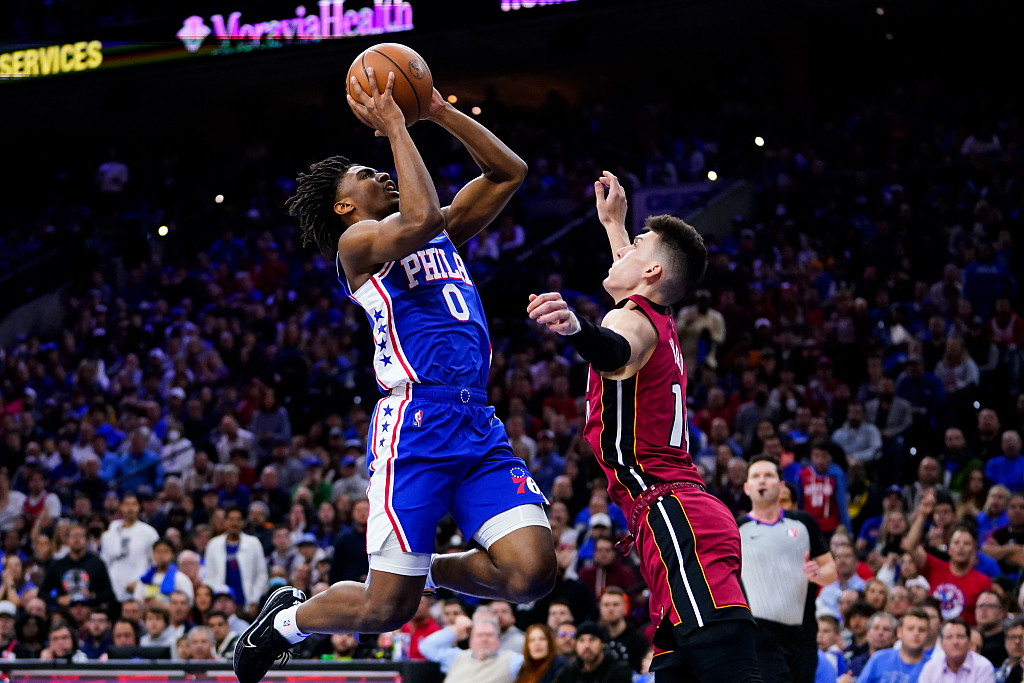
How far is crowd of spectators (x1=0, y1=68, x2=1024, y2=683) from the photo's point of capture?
939 centimetres

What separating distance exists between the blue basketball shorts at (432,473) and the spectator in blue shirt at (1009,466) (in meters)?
6.73

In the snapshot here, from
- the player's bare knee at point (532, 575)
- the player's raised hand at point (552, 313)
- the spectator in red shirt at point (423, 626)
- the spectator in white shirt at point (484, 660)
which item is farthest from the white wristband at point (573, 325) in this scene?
the spectator in red shirt at point (423, 626)

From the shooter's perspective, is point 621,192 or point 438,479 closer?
point 438,479

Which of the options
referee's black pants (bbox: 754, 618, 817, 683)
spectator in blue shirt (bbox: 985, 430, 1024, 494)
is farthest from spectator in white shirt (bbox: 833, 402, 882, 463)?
referee's black pants (bbox: 754, 618, 817, 683)

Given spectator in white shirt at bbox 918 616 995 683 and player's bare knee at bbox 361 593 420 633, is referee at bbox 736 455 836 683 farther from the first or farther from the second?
player's bare knee at bbox 361 593 420 633

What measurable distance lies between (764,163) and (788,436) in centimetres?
659

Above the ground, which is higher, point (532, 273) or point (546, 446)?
point (532, 273)

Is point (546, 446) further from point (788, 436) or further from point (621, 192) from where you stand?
point (621, 192)

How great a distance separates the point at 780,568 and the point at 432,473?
2812 millimetres

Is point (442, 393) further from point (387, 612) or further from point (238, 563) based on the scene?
point (238, 563)

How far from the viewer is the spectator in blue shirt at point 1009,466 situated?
33.9 feet

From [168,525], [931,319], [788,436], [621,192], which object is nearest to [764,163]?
[931,319]

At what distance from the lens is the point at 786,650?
22.2 ft

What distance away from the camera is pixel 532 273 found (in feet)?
54.0
